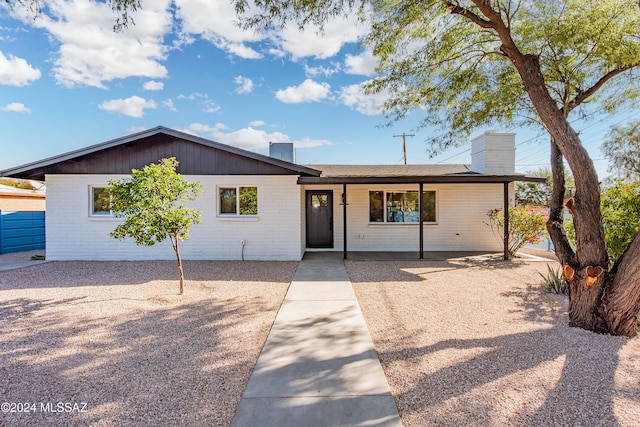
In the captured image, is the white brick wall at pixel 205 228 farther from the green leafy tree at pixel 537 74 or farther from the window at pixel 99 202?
the green leafy tree at pixel 537 74

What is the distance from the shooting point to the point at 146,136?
9.23 metres

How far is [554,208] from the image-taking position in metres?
5.51

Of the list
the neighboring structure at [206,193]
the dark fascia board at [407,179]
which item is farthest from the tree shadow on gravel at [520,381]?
the neighboring structure at [206,193]

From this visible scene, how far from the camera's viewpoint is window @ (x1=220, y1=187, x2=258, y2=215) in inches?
389

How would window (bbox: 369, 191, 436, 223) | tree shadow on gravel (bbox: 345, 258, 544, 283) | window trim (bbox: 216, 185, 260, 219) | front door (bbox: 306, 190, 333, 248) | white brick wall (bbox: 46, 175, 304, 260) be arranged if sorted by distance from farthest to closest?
front door (bbox: 306, 190, 333, 248), window (bbox: 369, 191, 436, 223), window trim (bbox: 216, 185, 260, 219), white brick wall (bbox: 46, 175, 304, 260), tree shadow on gravel (bbox: 345, 258, 544, 283)

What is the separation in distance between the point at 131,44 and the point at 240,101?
8.08m

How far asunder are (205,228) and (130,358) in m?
6.56

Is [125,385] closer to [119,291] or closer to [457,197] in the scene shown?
[119,291]

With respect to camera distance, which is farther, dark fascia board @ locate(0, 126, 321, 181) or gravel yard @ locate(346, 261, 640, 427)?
dark fascia board @ locate(0, 126, 321, 181)

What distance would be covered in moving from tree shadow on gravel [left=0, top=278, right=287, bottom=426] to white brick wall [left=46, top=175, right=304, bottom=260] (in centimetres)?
413

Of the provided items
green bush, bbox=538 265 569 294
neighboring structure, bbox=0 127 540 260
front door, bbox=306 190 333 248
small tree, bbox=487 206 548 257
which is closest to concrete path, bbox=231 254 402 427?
green bush, bbox=538 265 569 294

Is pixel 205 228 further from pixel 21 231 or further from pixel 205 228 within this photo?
pixel 21 231

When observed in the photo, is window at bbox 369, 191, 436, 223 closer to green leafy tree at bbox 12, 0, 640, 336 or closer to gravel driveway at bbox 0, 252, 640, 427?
green leafy tree at bbox 12, 0, 640, 336

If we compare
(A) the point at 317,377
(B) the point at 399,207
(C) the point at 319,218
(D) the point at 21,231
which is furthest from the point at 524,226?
(D) the point at 21,231
